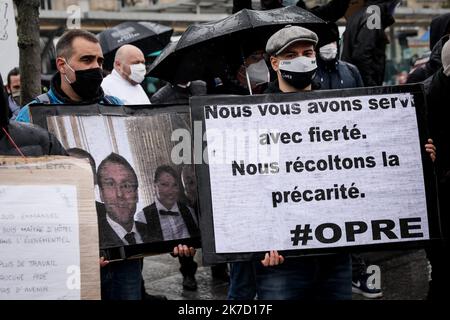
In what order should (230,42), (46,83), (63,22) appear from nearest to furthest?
1. (230,42)
2. (46,83)
3. (63,22)

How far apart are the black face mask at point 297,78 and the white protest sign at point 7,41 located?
2.51m

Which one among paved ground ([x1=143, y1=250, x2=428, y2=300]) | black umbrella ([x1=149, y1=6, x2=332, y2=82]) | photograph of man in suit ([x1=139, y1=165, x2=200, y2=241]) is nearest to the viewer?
photograph of man in suit ([x1=139, y1=165, x2=200, y2=241])

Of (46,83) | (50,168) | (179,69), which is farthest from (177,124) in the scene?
(46,83)

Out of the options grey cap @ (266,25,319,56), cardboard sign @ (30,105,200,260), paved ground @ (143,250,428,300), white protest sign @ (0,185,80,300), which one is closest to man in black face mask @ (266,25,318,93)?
grey cap @ (266,25,319,56)

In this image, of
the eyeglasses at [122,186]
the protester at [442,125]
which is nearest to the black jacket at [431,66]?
the protester at [442,125]

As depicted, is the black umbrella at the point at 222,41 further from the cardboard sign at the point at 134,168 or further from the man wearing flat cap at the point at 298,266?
the cardboard sign at the point at 134,168

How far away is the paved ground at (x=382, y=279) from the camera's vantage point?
5.04m

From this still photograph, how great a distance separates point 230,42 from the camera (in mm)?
4430

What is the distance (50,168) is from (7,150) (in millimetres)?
211

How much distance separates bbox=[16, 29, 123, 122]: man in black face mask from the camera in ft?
10.6

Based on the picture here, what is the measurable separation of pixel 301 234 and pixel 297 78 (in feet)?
2.47

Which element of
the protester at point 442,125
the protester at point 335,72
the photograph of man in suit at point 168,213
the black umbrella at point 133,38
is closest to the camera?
the photograph of man in suit at point 168,213

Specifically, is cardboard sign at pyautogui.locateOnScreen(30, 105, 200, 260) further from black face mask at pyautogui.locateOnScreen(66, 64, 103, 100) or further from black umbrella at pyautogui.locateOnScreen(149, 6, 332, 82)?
black umbrella at pyautogui.locateOnScreen(149, 6, 332, 82)

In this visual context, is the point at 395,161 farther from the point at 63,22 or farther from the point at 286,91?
the point at 63,22
